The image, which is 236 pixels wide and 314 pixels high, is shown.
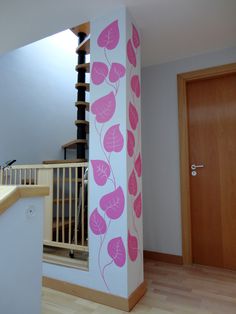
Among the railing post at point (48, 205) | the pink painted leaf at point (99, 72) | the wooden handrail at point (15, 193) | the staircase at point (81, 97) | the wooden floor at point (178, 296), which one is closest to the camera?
the wooden handrail at point (15, 193)

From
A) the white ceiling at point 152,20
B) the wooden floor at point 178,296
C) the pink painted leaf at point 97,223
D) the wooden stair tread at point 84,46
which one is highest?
the wooden stair tread at point 84,46

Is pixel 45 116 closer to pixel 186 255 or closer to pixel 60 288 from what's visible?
pixel 60 288

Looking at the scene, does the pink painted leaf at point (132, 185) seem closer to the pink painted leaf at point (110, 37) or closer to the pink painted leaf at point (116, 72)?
the pink painted leaf at point (116, 72)

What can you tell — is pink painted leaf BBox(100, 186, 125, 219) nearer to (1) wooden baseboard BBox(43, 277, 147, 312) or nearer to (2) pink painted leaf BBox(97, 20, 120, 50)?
(1) wooden baseboard BBox(43, 277, 147, 312)

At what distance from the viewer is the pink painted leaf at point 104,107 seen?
1705 millimetres

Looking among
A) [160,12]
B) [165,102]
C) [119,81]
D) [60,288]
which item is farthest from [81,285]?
[160,12]

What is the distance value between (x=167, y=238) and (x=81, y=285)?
1.09 meters

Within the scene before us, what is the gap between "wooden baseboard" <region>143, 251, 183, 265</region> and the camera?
2382 millimetres

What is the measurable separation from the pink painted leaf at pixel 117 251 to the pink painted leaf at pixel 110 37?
1421 millimetres

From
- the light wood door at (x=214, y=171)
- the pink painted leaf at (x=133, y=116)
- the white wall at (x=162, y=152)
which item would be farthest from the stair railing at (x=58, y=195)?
the light wood door at (x=214, y=171)

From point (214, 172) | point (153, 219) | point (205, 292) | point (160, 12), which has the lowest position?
point (205, 292)

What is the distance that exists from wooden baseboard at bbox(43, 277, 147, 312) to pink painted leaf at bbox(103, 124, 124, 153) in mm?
1010

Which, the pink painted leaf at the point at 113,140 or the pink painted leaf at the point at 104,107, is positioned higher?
the pink painted leaf at the point at 104,107

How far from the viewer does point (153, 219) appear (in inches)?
101
